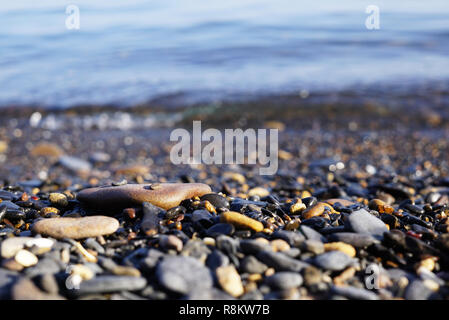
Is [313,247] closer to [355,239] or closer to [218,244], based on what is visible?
[355,239]

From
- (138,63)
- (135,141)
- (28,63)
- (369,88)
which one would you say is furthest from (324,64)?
(28,63)

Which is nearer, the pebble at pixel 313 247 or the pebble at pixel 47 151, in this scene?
the pebble at pixel 313 247

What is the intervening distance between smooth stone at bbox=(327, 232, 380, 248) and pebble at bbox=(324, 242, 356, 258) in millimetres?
35

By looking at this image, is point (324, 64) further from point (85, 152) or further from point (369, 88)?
point (85, 152)

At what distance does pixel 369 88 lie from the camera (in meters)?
9.23

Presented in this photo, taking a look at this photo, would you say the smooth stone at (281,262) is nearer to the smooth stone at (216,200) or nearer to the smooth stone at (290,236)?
the smooth stone at (290,236)

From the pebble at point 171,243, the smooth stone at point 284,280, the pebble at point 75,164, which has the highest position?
the pebble at point 171,243

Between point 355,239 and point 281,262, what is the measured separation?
1.47 ft

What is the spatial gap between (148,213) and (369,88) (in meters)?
7.94

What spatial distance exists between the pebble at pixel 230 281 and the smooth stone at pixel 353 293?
1.30 feet

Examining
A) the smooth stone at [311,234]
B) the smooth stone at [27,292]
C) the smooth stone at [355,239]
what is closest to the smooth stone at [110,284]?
the smooth stone at [27,292]

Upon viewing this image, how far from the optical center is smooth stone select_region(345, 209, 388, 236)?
222cm

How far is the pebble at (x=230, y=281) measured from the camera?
1795 millimetres
